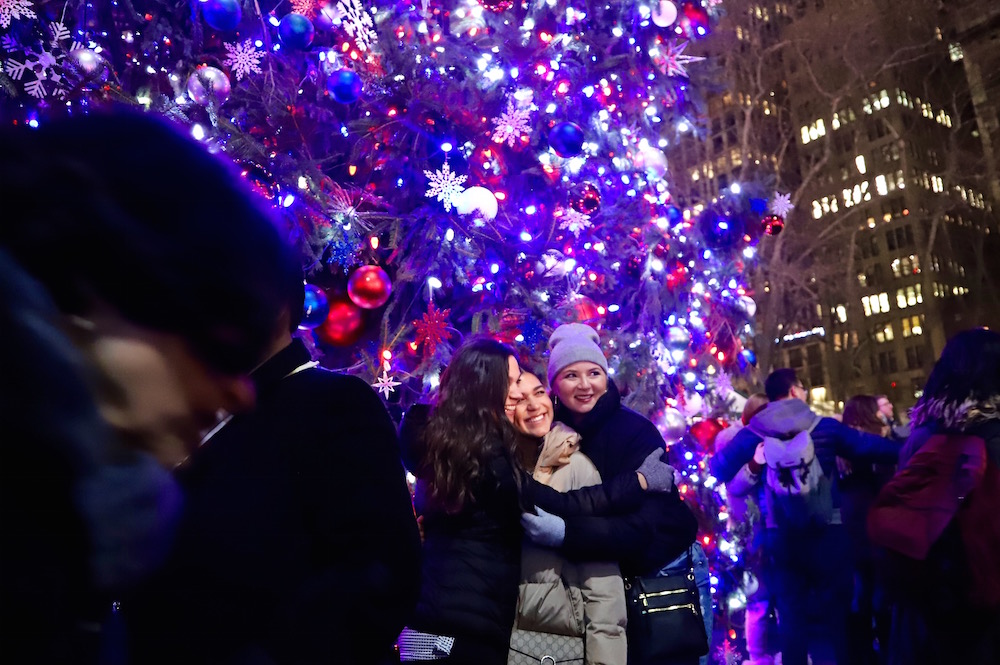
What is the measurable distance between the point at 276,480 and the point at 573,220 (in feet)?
14.7

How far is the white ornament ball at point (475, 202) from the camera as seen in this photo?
4.75 m

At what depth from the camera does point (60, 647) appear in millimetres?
751

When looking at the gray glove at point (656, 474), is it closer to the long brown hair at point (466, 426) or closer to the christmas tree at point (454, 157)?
the long brown hair at point (466, 426)

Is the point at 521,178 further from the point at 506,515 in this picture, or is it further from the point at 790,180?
the point at 790,180

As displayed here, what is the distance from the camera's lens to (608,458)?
3520 millimetres

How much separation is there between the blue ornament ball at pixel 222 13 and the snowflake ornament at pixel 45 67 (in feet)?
2.36

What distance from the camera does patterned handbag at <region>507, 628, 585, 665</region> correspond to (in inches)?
115

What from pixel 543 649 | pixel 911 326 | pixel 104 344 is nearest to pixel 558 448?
pixel 543 649

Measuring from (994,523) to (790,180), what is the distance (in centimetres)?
1857

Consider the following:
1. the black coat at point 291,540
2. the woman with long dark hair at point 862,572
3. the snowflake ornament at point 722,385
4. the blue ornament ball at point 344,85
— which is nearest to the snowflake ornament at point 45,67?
the blue ornament ball at point 344,85

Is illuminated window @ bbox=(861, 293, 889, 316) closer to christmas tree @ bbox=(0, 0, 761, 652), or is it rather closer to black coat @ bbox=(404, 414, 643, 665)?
christmas tree @ bbox=(0, 0, 761, 652)

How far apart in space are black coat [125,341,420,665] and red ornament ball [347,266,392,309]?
293cm

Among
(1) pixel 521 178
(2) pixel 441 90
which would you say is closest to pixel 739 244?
(1) pixel 521 178

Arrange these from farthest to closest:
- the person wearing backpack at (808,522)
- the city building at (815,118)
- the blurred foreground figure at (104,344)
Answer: the city building at (815,118), the person wearing backpack at (808,522), the blurred foreground figure at (104,344)
